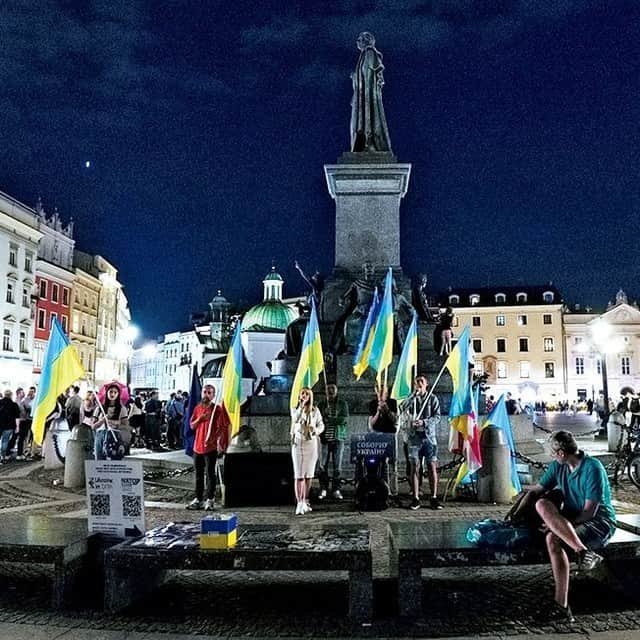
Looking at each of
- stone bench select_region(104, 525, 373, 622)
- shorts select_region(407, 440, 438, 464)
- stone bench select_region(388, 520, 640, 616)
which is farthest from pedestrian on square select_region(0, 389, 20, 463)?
stone bench select_region(388, 520, 640, 616)

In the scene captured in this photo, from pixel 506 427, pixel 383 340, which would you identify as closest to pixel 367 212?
pixel 383 340

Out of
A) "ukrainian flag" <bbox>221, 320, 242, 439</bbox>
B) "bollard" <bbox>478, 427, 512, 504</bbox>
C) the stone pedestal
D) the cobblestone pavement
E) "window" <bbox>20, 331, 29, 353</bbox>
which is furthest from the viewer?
"window" <bbox>20, 331, 29, 353</bbox>

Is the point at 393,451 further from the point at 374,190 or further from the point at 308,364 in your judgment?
the point at 374,190

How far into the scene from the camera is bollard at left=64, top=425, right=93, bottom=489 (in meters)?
14.3

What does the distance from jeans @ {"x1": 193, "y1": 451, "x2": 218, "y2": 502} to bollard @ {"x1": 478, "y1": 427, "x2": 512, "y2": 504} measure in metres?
4.33

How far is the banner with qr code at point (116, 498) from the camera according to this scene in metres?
6.91

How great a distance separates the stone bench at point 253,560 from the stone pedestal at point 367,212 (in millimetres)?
13472

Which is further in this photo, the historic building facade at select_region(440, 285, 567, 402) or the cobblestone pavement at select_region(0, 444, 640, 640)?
the historic building facade at select_region(440, 285, 567, 402)

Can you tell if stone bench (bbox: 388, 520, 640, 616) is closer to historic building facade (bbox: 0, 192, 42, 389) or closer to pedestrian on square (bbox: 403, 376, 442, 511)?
pedestrian on square (bbox: 403, 376, 442, 511)

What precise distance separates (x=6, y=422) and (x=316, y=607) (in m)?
17.6

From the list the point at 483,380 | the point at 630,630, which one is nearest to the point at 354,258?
the point at 483,380

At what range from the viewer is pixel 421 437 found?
11289 mm

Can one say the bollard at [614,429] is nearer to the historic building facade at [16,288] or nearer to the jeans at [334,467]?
the jeans at [334,467]

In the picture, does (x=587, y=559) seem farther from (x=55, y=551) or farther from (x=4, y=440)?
(x=4, y=440)
